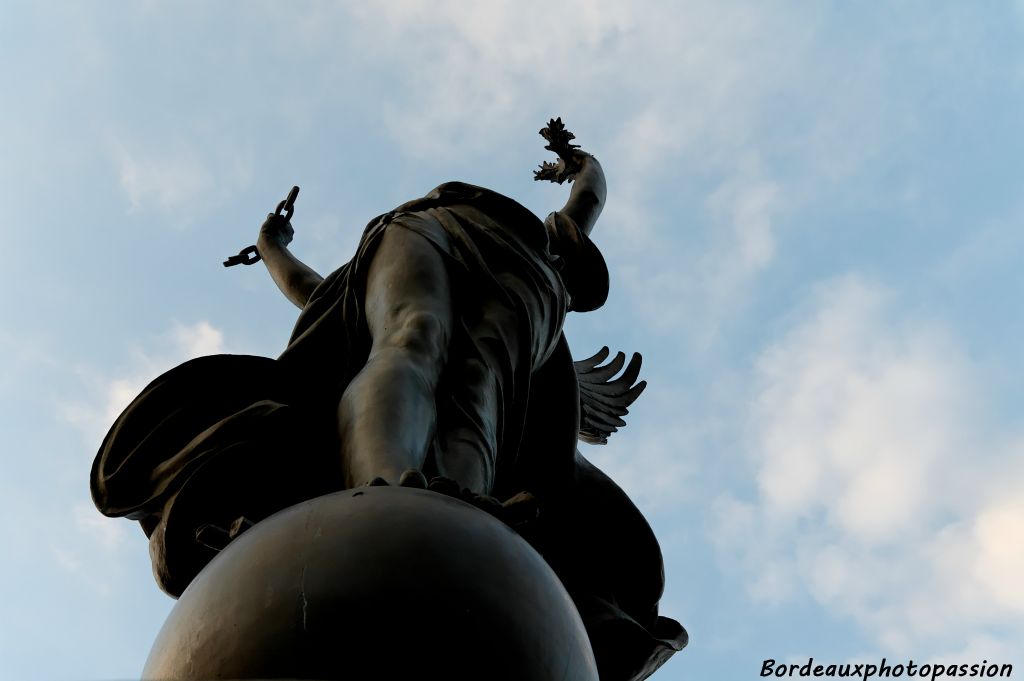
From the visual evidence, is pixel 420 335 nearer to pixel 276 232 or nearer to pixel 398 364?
pixel 398 364

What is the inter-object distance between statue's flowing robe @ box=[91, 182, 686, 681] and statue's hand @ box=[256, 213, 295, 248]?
1489 mm

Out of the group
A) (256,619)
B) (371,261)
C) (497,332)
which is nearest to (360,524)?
(256,619)

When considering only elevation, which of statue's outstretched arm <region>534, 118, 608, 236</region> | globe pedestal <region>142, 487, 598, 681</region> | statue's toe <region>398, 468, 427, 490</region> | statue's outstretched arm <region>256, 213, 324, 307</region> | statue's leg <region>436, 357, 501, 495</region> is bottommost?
globe pedestal <region>142, 487, 598, 681</region>

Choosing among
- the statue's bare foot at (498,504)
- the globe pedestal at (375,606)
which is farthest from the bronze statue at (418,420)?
the globe pedestal at (375,606)

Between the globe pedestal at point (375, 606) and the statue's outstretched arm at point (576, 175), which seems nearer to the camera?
the globe pedestal at point (375, 606)

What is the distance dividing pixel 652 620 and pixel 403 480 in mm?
2329

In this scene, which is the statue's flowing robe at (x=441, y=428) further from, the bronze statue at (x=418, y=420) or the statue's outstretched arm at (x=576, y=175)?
the statue's outstretched arm at (x=576, y=175)

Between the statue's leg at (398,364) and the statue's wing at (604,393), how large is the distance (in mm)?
2617

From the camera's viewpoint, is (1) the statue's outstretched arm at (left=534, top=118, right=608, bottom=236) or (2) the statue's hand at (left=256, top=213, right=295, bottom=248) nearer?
(2) the statue's hand at (left=256, top=213, right=295, bottom=248)

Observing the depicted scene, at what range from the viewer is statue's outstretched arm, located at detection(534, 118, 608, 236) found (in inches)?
322

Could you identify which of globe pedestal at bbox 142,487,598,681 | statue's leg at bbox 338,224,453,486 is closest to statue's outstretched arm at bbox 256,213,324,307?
statue's leg at bbox 338,224,453,486

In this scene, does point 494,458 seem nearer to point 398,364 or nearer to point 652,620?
point 398,364

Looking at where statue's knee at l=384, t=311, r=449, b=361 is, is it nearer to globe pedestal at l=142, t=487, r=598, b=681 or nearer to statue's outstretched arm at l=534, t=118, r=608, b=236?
globe pedestal at l=142, t=487, r=598, b=681

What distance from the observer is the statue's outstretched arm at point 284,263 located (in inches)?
279
